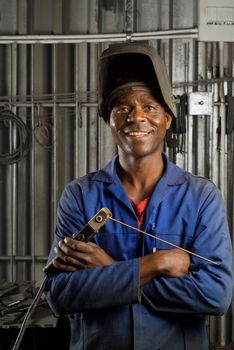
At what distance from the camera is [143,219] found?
1806 mm

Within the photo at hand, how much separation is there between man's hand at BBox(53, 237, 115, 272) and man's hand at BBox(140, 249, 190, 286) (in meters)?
0.12

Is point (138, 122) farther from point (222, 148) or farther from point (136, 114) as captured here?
point (222, 148)

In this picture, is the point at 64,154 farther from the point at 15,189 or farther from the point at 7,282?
the point at 7,282

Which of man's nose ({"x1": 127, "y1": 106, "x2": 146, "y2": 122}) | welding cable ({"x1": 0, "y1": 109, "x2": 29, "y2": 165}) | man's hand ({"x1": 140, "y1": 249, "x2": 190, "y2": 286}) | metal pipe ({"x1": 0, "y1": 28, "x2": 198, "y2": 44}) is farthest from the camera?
welding cable ({"x1": 0, "y1": 109, "x2": 29, "y2": 165})

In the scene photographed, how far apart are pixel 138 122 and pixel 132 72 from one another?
23 centimetres

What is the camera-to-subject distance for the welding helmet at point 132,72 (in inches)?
71.2

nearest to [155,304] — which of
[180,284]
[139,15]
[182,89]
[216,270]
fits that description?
[180,284]

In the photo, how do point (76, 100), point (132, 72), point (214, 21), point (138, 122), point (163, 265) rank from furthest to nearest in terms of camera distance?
point (76, 100) < point (214, 21) < point (132, 72) < point (138, 122) < point (163, 265)

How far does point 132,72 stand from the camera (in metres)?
1.89

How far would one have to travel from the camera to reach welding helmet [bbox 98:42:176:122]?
5.94 feet

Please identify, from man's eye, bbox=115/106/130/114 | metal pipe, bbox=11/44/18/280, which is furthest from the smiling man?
metal pipe, bbox=11/44/18/280

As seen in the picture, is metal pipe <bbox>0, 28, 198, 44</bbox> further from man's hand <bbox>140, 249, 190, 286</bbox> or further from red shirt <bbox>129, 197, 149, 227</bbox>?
man's hand <bbox>140, 249, 190, 286</bbox>

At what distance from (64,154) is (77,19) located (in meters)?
1.10

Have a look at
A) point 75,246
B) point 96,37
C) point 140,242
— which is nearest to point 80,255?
point 75,246
